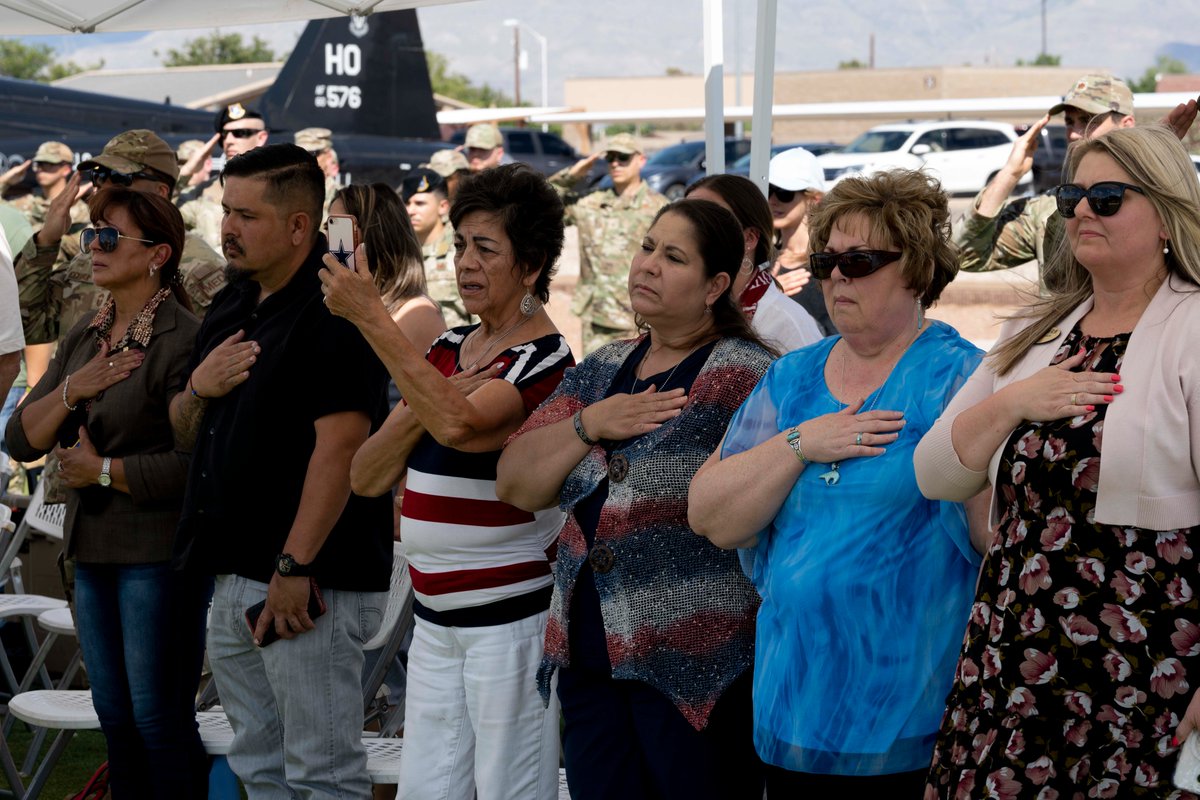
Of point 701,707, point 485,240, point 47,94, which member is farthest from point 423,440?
point 47,94

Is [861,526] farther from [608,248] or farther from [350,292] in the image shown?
[608,248]

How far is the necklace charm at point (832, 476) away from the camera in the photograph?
2.44 meters

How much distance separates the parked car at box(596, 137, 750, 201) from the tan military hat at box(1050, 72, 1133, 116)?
19636 millimetres

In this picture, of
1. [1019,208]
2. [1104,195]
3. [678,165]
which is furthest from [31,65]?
[1104,195]

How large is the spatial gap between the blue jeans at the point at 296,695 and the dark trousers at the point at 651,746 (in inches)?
32.8

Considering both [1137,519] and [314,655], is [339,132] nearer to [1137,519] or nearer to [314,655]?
[314,655]

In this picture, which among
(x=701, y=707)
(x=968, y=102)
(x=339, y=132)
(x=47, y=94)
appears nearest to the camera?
(x=701, y=707)

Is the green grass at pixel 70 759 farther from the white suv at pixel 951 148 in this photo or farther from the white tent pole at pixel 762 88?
the white suv at pixel 951 148

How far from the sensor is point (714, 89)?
15.2 ft

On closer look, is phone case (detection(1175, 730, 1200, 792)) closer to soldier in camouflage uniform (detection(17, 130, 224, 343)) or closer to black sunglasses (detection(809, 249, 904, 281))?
black sunglasses (detection(809, 249, 904, 281))

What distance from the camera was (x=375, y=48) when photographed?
65.6 ft

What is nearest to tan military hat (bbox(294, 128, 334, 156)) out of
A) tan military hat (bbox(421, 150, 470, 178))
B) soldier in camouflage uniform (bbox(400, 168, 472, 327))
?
tan military hat (bbox(421, 150, 470, 178))

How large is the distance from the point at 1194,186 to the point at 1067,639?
0.74 m

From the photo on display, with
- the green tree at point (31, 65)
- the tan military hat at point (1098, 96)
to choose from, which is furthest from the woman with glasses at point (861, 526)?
the green tree at point (31, 65)
